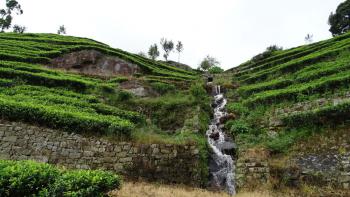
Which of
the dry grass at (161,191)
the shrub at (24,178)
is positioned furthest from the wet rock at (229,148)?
the shrub at (24,178)

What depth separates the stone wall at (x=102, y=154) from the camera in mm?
15602

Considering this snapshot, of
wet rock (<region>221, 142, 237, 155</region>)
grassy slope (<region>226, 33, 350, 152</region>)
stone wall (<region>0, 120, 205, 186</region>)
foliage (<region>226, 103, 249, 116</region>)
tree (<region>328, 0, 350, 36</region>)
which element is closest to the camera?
stone wall (<region>0, 120, 205, 186</region>)

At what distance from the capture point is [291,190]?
13922 millimetres

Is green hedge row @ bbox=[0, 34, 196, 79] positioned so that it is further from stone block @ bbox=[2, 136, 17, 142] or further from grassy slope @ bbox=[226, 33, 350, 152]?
stone block @ bbox=[2, 136, 17, 142]

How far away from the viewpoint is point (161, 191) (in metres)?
13.3

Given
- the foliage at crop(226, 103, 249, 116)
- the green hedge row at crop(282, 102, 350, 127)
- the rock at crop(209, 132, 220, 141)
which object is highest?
the foliage at crop(226, 103, 249, 116)

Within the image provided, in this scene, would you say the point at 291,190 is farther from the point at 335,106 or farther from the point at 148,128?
the point at 148,128

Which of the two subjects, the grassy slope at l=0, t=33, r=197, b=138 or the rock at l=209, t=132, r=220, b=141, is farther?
the rock at l=209, t=132, r=220, b=141

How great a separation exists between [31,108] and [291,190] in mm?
14913

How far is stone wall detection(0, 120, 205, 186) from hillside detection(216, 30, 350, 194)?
3.94 metres

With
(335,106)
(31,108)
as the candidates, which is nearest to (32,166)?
(31,108)

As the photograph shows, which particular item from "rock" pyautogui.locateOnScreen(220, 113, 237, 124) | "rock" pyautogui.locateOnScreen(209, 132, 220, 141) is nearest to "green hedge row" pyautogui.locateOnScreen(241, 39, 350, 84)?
"rock" pyautogui.locateOnScreen(220, 113, 237, 124)

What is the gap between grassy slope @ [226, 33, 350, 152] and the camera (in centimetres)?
1722

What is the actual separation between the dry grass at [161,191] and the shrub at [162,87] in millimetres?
13003
